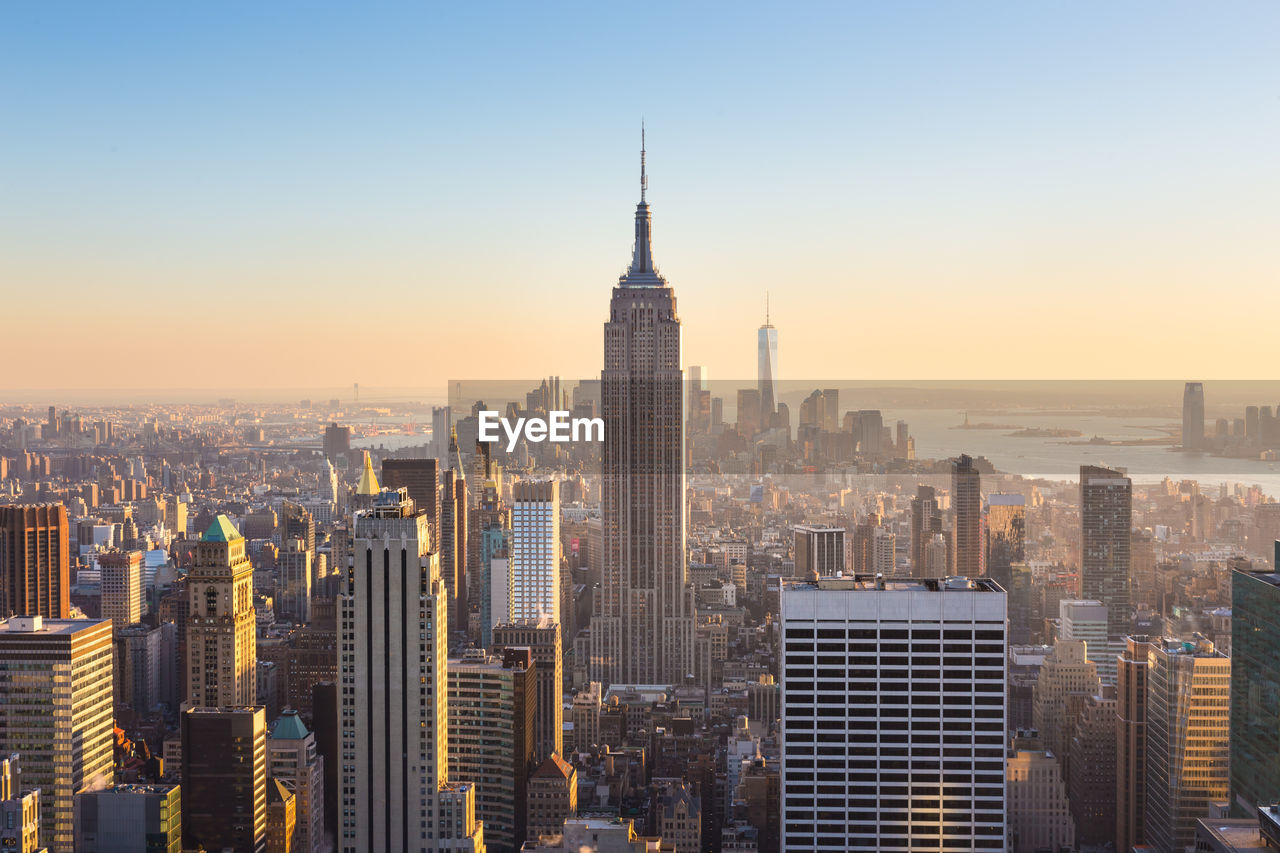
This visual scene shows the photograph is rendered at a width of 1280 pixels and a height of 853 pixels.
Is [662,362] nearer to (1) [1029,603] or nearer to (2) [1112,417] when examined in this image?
(1) [1029,603]

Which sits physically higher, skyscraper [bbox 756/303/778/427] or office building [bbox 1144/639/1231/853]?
skyscraper [bbox 756/303/778/427]

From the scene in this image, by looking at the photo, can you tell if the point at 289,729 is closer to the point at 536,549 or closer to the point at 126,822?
the point at 126,822

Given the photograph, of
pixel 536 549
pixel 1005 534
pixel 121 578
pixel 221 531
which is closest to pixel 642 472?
pixel 536 549

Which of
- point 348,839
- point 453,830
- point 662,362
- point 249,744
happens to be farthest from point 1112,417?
point 662,362

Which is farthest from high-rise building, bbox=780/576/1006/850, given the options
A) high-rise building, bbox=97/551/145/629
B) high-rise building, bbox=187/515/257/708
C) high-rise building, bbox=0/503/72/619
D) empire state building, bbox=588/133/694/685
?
empire state building, bbox=588/133/694/685

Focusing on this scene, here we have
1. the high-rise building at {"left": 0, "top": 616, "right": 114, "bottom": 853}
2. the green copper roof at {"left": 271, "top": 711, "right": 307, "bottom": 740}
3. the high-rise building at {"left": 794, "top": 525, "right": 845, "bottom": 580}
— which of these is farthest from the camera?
the high-rise building at {"left": 794, "top": 525, "right": 845, "bottom": 580}

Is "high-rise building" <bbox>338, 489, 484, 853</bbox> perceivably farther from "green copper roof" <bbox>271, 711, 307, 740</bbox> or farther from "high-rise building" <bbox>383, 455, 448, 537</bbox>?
"high-rise building" <bbox>383, 455, 448, 537</bbox>
